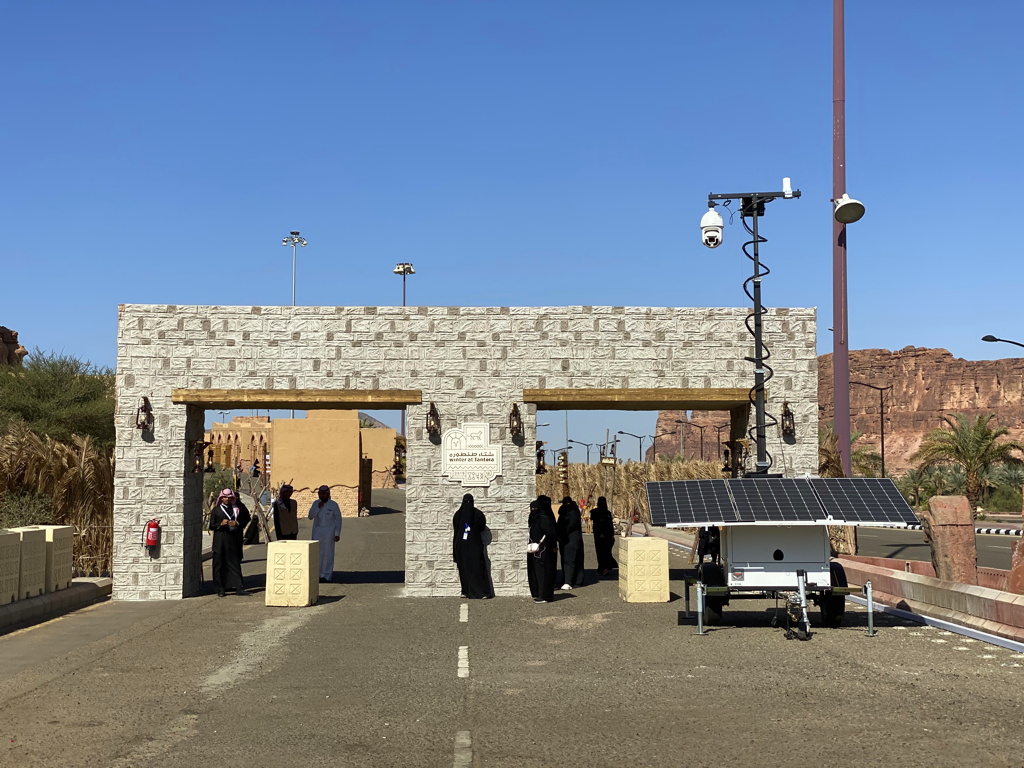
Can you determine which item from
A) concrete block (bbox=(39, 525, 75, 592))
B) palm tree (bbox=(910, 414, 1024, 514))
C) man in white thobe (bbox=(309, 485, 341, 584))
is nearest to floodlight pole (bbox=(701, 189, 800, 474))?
man in white thobe (bbox=(309, 485, 341, 584))

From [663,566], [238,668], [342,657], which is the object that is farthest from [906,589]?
[238,668]

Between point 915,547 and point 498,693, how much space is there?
1004 inches

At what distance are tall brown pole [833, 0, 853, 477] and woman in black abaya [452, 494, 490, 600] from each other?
762cm

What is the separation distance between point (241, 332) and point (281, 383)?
3.75 feet

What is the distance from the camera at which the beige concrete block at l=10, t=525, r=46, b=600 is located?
637 inches

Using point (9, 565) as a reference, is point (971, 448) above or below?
above

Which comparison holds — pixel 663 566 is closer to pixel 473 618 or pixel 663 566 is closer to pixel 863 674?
pixel 473 618

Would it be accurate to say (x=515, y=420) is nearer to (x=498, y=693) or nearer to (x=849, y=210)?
(x=849, y=210)

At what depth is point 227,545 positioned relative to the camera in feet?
62.2

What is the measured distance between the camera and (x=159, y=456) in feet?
62.8

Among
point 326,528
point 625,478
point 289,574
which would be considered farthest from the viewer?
point 625,478

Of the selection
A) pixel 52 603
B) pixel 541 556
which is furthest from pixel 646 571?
pixel 52 603

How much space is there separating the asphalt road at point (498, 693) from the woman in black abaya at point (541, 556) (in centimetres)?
169

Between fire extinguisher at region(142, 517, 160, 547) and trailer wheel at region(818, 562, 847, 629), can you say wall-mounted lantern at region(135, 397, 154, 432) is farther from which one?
trailer wheel at region(818, 562, 847, 629)
